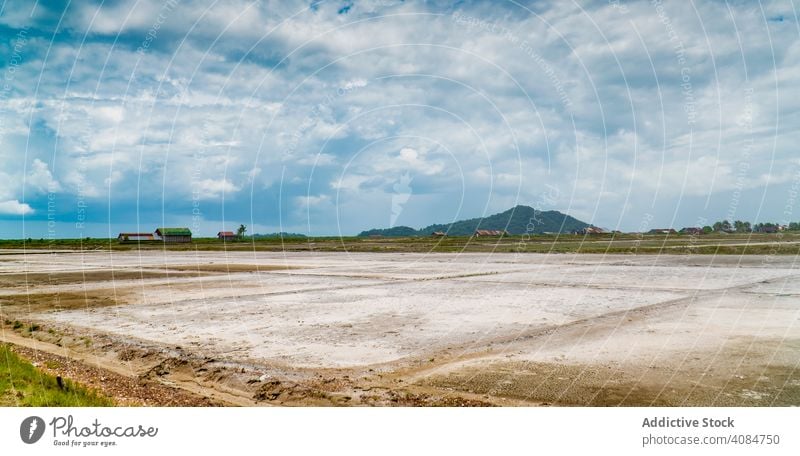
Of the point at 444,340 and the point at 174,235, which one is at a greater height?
the point at 174,235

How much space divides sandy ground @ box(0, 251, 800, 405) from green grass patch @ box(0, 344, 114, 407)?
135cm

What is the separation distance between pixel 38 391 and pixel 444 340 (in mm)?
8261

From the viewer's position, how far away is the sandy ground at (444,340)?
29.0 feet

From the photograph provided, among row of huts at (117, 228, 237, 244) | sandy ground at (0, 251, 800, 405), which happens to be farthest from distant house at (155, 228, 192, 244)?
sandy ground at (0, 251, 800, 405)

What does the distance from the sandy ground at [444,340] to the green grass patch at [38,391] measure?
135 centimetres

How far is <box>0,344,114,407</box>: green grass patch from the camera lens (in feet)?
27.0

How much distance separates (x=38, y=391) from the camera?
28.9ft

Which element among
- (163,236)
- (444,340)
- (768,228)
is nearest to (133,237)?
(163,236)

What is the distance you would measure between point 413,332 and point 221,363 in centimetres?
507

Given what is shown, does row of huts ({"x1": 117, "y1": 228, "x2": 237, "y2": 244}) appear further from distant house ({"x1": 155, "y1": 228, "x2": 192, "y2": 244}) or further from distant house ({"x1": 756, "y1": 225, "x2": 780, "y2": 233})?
distant house ({"x1": 756, "y1": 225, "x2": 780, "y2": 233})

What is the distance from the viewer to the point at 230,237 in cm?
18350

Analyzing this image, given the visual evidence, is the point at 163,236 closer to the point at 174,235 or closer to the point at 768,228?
the point at 174,235
